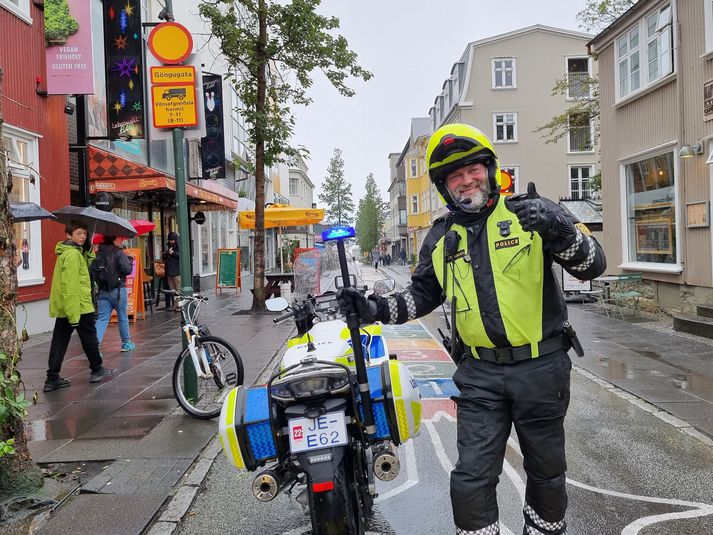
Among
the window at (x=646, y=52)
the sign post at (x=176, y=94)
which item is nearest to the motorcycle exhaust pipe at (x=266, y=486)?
the sign post at (x=176, y=94)

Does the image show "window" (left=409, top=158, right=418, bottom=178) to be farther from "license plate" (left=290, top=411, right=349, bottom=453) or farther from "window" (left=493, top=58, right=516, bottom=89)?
"license plate" (left=290, top=411, right=349, bottom=453)

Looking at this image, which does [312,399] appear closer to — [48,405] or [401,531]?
[401,531]

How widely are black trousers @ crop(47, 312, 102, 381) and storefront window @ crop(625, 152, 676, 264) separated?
1075 cm

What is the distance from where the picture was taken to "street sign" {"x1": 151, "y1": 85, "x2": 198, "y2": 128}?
579cm

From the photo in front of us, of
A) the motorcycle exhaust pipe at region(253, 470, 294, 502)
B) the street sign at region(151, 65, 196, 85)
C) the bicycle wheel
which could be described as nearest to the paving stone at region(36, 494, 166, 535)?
the motorcycle exhaust pipe at region(253, 470, 294, 502)

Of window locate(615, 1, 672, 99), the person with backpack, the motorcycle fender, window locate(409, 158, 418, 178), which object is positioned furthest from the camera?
window locate(409, 158, 418, 178)

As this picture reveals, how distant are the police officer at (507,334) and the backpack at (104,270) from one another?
21.4 feet

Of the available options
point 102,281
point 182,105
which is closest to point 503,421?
point 182,105

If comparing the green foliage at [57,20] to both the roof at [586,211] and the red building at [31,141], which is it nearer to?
the red building at [31,141]

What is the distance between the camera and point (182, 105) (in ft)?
19.1

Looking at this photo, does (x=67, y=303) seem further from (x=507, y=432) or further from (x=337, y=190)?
(x=337, y=190)

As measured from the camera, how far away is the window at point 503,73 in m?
32.8

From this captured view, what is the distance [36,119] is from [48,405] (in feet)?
22.5

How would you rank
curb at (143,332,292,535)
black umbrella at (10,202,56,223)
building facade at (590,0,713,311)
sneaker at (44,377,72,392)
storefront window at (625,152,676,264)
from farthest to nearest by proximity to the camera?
storefront window at (625,152,676,264) < building facade at (590,0,713,311) < sneaker at (44,377,72,392) < black umbrella at (10,202,56,223) < curb at (143,332,292,535)
